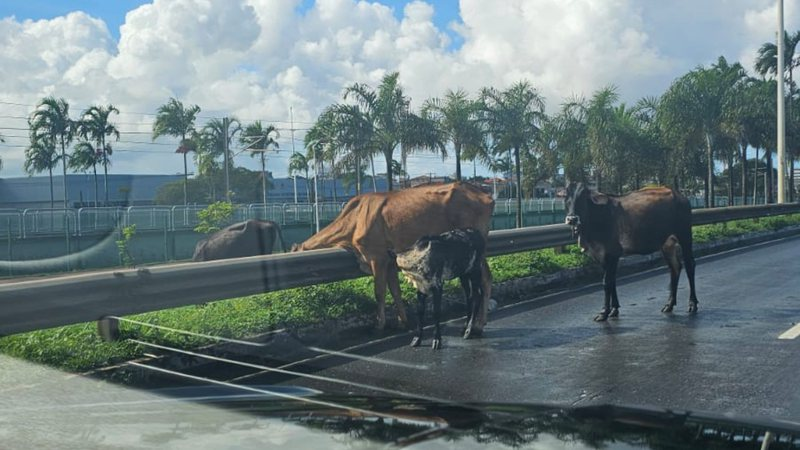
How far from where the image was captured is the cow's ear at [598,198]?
9961 millimetres

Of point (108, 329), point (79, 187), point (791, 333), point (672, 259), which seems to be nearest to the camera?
point (108, 329)

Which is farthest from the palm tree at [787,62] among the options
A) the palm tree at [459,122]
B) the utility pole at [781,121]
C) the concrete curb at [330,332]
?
the concrete curb at [330,332]

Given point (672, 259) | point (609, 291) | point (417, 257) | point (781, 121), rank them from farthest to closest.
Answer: point (781, 121)
point (672, 259)
point (609, 291)
point (417, 257)

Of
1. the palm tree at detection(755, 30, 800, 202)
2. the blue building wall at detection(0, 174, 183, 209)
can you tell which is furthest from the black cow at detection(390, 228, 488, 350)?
the blue building wall at detection(0, 174, 183, 209)

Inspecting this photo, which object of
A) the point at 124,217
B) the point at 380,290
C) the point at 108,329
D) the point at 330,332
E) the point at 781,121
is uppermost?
the point at 781,121

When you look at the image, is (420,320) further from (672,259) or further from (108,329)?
(672,259)

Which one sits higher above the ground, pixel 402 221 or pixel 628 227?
pixel 402 221

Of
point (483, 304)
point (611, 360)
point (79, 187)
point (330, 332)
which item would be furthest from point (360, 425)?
point (79, 187)

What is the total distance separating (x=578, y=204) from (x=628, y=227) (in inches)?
35.3

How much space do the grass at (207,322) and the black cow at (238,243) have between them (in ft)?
5.30

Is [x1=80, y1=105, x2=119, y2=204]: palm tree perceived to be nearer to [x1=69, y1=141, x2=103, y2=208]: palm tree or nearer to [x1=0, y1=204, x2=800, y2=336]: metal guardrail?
[x1=69, y1=141, x2=103, y2=208]: palm tree

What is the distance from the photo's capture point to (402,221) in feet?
29.7

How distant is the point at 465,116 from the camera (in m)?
26.3

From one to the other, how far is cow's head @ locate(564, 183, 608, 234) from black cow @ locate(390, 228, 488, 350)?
1.51 meters
